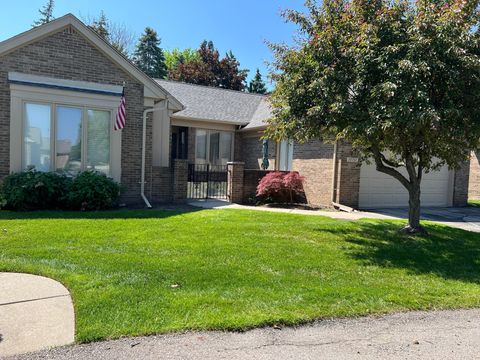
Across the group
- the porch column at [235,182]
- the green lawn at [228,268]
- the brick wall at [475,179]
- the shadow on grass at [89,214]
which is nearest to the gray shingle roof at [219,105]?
the porch column at [235,182]

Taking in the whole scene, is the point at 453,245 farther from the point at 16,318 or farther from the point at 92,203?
the point at 92,203

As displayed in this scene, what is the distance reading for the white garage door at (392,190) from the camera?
48.7ft

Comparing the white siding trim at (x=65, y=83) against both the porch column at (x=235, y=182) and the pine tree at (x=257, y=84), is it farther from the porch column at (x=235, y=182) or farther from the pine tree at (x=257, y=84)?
the pine tree at (x=257, y=84)

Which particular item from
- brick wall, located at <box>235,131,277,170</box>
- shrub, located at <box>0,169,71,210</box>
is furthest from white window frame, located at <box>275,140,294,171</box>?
A: shrub, located at <box>0,169,71,210</box>

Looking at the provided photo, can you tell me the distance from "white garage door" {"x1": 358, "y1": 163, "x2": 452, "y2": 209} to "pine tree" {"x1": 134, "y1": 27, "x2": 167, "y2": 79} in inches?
1586

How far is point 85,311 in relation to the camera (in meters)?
4.38

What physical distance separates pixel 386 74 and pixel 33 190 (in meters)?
8.93

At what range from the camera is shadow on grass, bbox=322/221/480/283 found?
276 inches

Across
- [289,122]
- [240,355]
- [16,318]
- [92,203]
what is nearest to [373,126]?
[289,122]

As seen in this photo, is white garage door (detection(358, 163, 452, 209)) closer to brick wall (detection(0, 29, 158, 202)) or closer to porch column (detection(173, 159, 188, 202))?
porch column (detection(173, 159, 188, 202))

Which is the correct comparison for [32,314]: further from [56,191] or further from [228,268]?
[56,191]

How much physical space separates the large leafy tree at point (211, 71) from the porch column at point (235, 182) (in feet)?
93.7

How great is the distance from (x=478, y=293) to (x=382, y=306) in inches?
69.1

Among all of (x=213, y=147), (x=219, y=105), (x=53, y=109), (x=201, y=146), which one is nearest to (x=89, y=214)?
(x=53, y=109)
